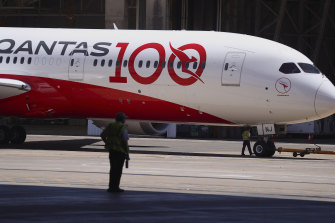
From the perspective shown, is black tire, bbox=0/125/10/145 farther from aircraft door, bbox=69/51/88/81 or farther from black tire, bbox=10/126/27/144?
aircraft door, bbox=69/51/88/81

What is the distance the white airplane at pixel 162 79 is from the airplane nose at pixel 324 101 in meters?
0.03

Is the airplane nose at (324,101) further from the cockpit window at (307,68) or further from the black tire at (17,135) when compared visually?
the black tire at (17,135)

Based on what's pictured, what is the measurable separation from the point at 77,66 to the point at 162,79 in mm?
3645

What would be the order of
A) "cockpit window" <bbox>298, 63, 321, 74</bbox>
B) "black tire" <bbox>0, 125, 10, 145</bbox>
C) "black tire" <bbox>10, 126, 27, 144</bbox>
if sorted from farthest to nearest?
"black tire" <bbox>10, 126, 27, 144</bbox> < "black tire" <bbox>0, 125, 10, 145</bbox> < "cockpit window" <bbox>298, 63, 321, 74</bbox>

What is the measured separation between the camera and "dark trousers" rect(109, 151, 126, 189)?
57.9 ft

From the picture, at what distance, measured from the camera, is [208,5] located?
57500 millimetres

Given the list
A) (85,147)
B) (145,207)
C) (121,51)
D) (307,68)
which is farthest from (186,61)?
(145,207)

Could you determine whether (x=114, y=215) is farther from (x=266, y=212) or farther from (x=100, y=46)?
(x=100, y=46)

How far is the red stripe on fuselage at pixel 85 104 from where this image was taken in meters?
30.8

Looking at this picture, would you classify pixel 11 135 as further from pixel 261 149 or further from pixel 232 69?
pixel 261 149

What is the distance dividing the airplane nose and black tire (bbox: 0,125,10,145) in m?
13.7

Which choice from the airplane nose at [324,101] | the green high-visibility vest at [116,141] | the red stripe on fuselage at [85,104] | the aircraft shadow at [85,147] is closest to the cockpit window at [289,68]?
the airplane nose at [324,101]

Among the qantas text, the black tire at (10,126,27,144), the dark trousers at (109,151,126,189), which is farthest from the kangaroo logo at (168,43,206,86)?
the dark trousers at (109,151,126,189)

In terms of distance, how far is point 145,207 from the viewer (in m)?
15.3
